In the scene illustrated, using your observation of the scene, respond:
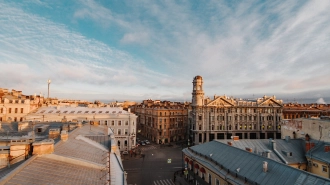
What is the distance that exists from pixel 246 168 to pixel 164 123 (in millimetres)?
64287

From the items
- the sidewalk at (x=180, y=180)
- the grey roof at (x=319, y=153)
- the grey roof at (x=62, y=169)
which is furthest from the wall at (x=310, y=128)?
the grey roof at (x=62, y=169)

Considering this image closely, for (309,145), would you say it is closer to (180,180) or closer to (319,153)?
(319,153)

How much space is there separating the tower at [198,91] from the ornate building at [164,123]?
1556 cm

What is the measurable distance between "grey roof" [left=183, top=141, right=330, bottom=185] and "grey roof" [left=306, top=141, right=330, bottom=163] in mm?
11979

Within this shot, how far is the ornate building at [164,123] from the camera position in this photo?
88.1 meters

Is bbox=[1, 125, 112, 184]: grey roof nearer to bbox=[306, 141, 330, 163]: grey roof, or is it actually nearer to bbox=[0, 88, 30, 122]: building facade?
bbox=[306, 141, 330, 163]: grey roof

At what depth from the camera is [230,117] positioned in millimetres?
81062

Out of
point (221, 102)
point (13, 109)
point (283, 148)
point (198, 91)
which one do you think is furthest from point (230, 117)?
point (13, 109)

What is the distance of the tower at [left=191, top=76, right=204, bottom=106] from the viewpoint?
260 ft

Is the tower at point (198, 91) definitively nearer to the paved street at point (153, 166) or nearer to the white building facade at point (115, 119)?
the paved street at point (153, 166)

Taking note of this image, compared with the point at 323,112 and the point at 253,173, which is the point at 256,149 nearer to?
the point at 253,173

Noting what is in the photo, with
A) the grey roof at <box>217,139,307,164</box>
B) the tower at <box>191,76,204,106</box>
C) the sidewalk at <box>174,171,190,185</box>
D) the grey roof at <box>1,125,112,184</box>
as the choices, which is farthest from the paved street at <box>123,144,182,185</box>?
the grey roof at <box>1,125,112,184</box>

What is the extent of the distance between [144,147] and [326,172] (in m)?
56.7

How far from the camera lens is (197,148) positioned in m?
37.8
